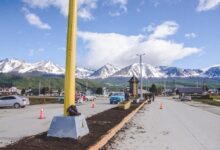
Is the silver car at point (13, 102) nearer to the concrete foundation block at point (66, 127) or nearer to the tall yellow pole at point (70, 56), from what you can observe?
the tall yellow pole at point (70, 56)

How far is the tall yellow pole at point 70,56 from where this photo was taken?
1354 cm

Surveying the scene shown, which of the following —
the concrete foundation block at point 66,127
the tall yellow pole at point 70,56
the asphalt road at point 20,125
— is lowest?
the asphalt road at point 20,125

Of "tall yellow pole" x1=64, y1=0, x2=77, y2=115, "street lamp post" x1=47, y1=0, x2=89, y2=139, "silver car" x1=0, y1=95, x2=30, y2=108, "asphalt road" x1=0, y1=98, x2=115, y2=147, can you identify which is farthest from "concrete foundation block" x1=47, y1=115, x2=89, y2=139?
"silver car" x1=0, y1=95, x2=30, y2=108

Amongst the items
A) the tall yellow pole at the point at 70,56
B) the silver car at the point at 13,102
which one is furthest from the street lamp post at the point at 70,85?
the silver car at the point at 13,102

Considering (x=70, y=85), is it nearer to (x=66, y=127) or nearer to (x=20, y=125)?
(x=66, y=127)

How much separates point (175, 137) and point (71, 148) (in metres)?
6.24

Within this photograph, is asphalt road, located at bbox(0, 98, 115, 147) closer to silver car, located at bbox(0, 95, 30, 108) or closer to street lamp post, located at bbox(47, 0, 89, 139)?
street lamp post, located at bbox(47, 0, 89, 139)

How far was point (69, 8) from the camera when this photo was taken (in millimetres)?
13742

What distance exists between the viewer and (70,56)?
44.4 ft

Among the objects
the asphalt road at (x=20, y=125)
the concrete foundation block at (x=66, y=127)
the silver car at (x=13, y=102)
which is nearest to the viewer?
the concrete foundation block at (x=66, y=127)

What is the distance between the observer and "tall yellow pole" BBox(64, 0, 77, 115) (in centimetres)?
1354

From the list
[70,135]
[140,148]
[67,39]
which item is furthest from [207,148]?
[67,39]

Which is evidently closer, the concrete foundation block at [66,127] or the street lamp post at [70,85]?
the concrete foundation block at [66,127]

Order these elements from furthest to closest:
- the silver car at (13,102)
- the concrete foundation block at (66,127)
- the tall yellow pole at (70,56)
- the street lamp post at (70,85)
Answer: the silver car at (13,102) < the tall yellow pole at (70,56) < the street lamp post at (70,85) < the concrete foundation block at (66,127)
